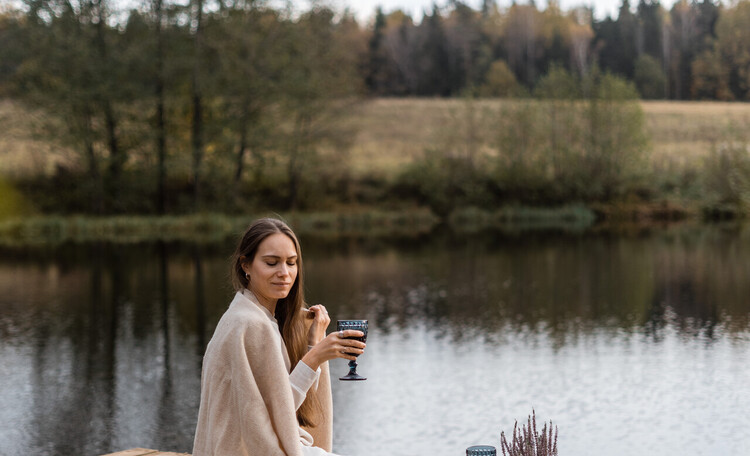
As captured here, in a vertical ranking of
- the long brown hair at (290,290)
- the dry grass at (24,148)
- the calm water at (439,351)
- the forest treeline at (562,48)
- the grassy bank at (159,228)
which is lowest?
the calm water at (439,351)

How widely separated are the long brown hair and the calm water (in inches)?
141

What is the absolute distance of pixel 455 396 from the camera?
10.4 meters

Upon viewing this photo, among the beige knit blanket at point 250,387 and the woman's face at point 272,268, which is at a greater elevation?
the woman's face at point 272,268

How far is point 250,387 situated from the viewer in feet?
12.0

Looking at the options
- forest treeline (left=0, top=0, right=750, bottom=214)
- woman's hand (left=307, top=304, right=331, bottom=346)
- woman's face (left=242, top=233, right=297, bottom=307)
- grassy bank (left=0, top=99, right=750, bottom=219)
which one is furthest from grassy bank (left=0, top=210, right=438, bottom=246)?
woman's face (left=242, top=233, right=297, bottom=307)

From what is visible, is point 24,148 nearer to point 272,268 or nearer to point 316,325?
point 316,325

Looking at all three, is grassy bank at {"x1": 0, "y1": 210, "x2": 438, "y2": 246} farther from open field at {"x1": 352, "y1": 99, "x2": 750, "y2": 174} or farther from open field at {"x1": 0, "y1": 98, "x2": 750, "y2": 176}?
open field at {"x1": 352, "y1": 99, "x2": 750, "y2": 174}

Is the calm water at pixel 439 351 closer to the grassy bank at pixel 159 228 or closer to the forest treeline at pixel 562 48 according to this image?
the grassy bank at pixel 159 228

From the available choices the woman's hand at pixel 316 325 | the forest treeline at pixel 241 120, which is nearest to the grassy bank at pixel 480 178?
the forest treeline at pixel 241 120

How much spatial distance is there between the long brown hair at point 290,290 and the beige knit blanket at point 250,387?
7.5 inches

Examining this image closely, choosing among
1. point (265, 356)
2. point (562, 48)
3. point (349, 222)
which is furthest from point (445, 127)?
point (265, 356)

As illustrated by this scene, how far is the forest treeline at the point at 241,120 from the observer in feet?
123

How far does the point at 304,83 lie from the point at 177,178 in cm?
711

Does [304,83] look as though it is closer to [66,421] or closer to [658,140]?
[658,140]
